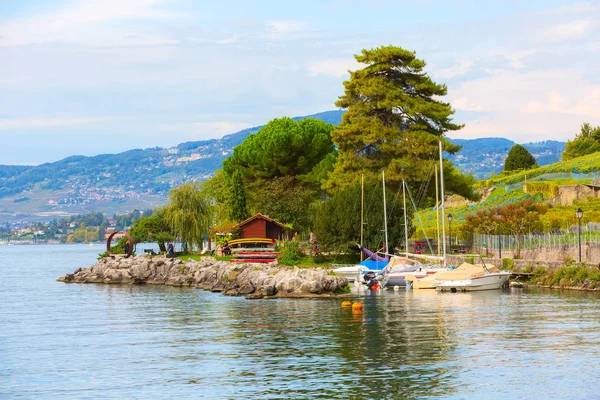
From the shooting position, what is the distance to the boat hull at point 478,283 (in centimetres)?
6119

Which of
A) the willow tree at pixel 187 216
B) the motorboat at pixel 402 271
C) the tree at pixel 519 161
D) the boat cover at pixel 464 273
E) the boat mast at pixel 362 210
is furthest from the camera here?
the tree at pixel 519 161

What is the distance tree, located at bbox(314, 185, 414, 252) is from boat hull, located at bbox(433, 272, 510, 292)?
16325 millimetres

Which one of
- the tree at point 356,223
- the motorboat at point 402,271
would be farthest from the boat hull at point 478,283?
the tree at point 356,223

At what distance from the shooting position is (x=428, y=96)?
88.2 meters

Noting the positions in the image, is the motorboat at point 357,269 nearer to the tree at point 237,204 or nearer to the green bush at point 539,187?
the tree at point 237,204

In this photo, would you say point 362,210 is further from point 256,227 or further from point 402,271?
point 256,227

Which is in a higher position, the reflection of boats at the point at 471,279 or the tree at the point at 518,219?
the tree at the point at 518,219

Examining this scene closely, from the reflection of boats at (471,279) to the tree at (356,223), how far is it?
15574 mm

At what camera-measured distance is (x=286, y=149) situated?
101m

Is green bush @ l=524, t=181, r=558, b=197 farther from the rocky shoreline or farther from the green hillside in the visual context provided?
the rocky shoreline

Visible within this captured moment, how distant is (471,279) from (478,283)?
0.58 metres

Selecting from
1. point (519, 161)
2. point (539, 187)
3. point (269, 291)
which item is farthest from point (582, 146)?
point (269, 291)

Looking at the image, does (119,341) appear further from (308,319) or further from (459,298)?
(459,298)

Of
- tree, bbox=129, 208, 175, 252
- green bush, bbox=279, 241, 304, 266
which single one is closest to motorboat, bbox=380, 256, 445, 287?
green bush, bbox=279, 241, 304, 266
